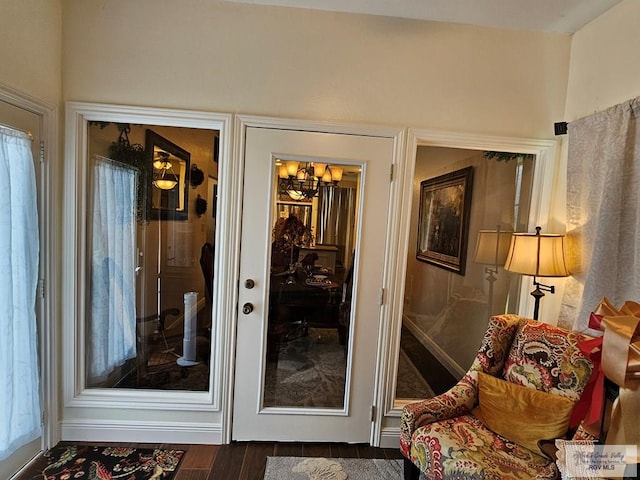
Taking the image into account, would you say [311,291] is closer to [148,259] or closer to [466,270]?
[148,259]

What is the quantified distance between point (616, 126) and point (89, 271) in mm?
3155

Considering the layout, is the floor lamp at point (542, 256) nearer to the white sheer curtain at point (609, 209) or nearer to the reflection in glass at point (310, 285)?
the white sheer curtain at point (609, 209)

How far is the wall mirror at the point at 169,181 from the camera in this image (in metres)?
2.20

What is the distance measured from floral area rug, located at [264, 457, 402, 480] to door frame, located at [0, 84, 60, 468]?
1.39 meters

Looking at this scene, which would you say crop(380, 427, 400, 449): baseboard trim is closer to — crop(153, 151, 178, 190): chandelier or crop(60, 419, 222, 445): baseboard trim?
crop(60, 419, 222, 445): baseboard trim

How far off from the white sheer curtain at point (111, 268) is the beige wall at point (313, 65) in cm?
53

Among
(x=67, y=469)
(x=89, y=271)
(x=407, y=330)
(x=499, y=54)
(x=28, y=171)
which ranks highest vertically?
(x=499, y=54)

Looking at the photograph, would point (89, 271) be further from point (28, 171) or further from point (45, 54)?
point (45, 54)

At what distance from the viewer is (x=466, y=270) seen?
269 centimetres

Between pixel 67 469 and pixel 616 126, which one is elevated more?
pixel 616 126

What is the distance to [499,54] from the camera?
2.17 meters

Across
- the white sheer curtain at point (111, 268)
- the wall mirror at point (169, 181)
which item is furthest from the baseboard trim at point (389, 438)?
the wall mirror at point (169, 181)

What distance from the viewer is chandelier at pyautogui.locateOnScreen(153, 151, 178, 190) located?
7.27 feet

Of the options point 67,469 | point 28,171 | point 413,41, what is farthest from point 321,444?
point 413,41
